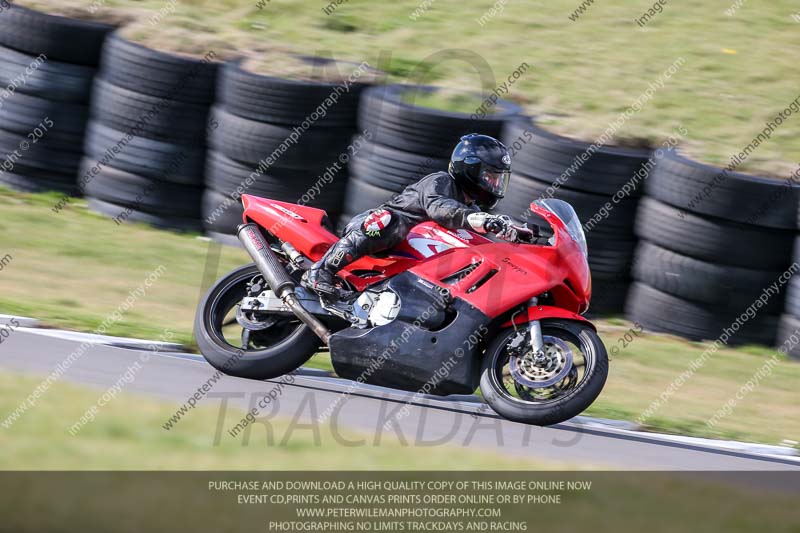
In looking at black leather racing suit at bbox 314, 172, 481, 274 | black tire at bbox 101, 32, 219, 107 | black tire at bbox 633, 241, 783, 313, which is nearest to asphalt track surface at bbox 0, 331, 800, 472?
black leather racing suit at bbox 314, 172, 481, 274

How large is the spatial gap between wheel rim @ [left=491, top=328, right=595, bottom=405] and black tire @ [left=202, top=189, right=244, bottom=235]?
4448 mm

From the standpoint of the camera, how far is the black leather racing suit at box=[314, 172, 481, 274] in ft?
19.9

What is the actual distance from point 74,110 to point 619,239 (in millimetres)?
5211

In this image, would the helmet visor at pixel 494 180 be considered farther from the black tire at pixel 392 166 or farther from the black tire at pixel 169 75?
the black tire at pixel 169 75

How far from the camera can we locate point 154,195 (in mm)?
9961

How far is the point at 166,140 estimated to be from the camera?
9.80 meters

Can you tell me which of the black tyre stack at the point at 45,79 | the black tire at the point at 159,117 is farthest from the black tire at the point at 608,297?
the black tyre stack at the point at 45,79

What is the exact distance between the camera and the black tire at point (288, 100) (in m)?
9.36

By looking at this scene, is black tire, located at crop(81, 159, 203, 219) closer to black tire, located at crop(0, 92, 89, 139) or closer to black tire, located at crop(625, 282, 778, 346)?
black tire, located at crop(0, 92, 89, 139)

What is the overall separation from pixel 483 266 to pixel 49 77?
19.3 feet

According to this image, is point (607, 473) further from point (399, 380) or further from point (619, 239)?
point (619, 239)

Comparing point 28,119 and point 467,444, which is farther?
point 28,119

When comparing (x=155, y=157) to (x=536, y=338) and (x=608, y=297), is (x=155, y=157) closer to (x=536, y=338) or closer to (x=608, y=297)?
(x=608, y=297)

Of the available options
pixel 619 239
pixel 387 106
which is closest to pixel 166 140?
pixel 387 106
